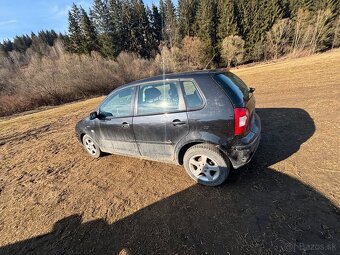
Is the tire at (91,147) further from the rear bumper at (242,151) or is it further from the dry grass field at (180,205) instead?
the rear bumper at (242,151)

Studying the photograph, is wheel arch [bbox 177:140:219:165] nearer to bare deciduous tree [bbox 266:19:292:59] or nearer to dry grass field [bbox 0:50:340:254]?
dry grass field [bbox 0:50:340:254]

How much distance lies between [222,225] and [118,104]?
2.95m

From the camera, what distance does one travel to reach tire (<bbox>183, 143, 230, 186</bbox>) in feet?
9.84

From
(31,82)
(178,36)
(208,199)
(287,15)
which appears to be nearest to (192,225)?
(208,199)

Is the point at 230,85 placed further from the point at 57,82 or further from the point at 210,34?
the point at 210,34

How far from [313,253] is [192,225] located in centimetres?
136

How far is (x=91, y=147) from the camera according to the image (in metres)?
4.95

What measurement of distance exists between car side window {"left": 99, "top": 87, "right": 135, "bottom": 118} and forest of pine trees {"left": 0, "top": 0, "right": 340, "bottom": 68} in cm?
3660

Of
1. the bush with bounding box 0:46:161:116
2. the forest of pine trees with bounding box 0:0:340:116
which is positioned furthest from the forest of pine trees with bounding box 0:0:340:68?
the bush with bounding box 0:46:161:116

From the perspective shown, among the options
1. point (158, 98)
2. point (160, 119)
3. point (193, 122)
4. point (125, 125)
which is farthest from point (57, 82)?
point (193, 122)

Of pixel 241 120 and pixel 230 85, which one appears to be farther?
pixel 230 85

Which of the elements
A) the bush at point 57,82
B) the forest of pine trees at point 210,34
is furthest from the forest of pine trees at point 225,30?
the bush at point 57,82

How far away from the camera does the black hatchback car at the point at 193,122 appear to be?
2875 mm

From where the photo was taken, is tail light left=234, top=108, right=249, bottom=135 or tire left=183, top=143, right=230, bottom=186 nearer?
tail light left=234, top=108, right=249, bottom=135
